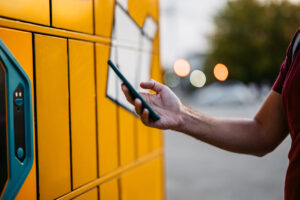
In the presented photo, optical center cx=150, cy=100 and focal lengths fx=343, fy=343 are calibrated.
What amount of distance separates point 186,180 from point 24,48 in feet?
15.8

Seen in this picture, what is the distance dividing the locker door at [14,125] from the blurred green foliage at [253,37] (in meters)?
18.6

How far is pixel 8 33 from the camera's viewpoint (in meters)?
1.32

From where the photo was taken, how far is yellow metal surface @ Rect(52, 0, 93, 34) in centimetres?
158

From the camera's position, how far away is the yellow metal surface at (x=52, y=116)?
1481 mm

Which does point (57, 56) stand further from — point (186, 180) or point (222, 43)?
point (222, 43)

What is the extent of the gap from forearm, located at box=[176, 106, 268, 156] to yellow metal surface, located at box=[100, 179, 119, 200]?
71 centimetres

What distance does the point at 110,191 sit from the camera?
6.79 ft

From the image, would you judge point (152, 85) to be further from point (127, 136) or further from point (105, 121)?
point (127, 136)

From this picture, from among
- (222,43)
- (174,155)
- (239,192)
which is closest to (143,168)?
(239,192)

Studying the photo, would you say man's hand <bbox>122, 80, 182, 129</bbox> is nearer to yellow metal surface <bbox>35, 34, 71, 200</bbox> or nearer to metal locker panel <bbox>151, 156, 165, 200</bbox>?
yellow metal surface <bbox>35, 34, 71, 200</bbox>

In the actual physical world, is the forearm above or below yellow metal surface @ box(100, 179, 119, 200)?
above

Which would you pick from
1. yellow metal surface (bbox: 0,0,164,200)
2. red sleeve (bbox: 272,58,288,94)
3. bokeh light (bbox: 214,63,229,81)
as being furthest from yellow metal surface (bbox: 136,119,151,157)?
bokeh light (bbox: 214,63,229,81)

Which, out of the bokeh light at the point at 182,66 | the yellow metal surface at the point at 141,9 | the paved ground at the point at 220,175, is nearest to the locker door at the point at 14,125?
the yellow metal surface at the point at 141,9

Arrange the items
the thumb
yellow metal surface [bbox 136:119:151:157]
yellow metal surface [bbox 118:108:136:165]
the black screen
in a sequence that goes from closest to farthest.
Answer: the black screen < the thumb < yellow metal surface [bbox 118:108:136:165] < yellow metal surface [bbox 136:119:151:157]
